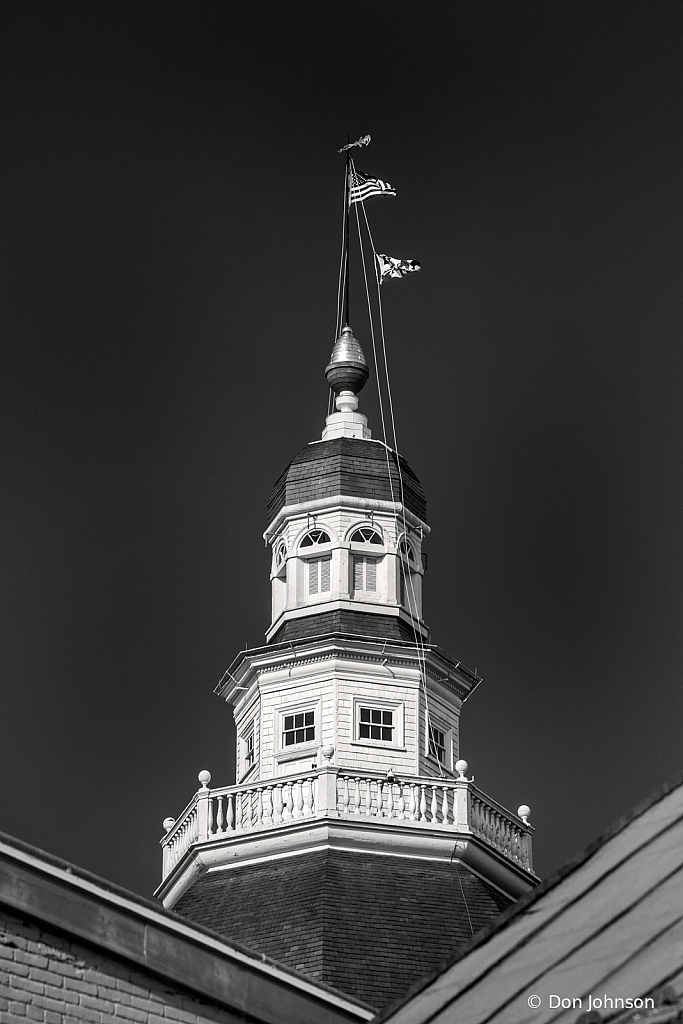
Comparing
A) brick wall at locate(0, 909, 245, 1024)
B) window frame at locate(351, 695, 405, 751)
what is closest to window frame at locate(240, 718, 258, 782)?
window frame at locate(351, 695, 405, 751)

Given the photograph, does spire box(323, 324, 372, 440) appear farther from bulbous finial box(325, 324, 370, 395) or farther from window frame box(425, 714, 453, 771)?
A: window frame box(425, 714, 453, 771)

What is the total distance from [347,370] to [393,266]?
14.4 feet

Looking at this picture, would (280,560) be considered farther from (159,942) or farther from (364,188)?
(159,942)

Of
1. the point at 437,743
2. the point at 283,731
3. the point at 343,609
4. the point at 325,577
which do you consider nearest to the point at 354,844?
the point at 283,731

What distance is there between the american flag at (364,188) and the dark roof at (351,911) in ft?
60.3

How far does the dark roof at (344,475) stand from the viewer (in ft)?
140

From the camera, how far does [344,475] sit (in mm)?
42688

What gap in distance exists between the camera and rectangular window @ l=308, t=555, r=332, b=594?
138 feet

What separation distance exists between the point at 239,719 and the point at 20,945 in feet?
88.2

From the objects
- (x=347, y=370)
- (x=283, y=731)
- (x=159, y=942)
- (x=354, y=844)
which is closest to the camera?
(x=159, y=942)

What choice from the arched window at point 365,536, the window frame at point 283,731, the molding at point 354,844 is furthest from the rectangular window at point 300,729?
the molding at point 354,844

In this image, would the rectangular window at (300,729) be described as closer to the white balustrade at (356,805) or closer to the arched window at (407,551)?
the white balustrade at (356,805)

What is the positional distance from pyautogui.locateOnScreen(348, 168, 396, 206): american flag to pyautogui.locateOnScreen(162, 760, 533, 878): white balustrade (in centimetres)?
1625

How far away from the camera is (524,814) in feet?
130
